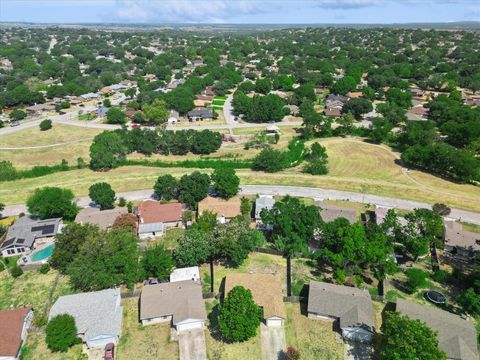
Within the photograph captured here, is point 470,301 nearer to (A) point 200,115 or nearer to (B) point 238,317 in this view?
(B) point 238,317

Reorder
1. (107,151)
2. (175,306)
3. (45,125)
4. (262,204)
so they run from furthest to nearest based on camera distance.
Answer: (45,125) < (107,151) < (262,204) < (175,306)

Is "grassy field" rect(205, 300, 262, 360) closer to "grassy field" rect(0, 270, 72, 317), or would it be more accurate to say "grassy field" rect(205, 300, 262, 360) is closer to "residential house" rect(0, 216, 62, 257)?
"grassy field" rect(0, 270, 72, 317)

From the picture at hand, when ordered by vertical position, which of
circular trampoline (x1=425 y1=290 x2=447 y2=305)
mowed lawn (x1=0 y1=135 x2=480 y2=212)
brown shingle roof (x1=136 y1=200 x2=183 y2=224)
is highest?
circular trampoline (x1=425 y1=290 x2=447 y2=305)

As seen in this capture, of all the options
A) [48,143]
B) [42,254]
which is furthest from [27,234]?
[48,143]

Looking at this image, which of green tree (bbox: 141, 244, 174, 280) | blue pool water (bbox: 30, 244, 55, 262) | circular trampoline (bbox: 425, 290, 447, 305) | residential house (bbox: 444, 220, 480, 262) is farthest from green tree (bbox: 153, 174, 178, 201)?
residential house (bbox: 444, 220, 480, 262)

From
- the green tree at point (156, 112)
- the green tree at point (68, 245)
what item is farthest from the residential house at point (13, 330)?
the green tree at point (156, 112)

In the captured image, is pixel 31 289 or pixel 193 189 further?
pixel 193 189
